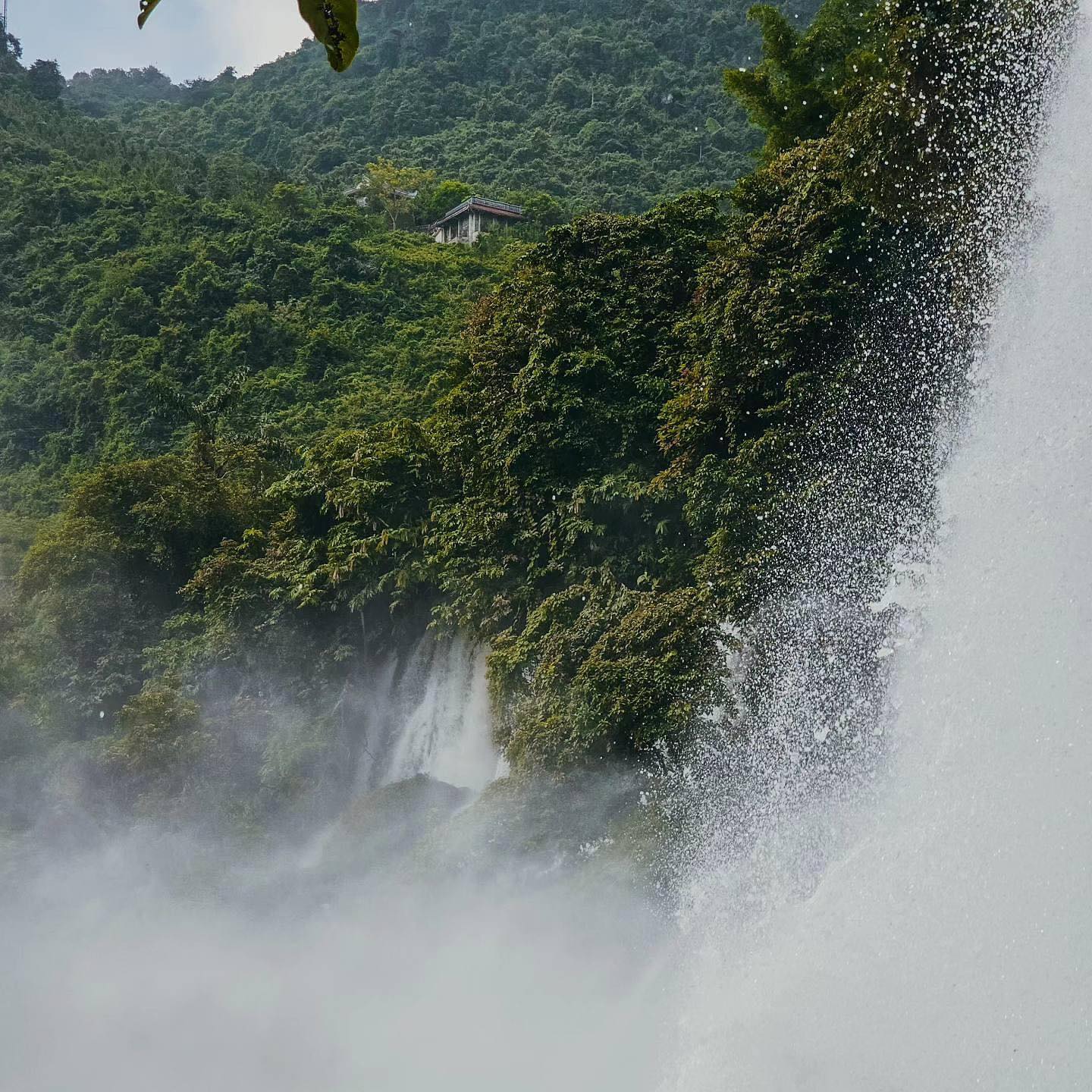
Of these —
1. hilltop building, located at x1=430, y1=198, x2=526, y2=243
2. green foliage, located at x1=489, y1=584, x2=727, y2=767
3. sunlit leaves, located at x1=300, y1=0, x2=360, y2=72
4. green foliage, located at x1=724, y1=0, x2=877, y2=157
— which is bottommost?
sunlit leaves, located at x1=300, y1=0, x2=360, y2=72

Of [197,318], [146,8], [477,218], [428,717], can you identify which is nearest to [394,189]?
[477,218]

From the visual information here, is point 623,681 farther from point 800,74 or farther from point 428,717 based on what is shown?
point 800,74

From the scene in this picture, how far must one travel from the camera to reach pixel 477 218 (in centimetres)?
3772

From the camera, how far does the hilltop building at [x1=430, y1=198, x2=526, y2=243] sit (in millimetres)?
37438

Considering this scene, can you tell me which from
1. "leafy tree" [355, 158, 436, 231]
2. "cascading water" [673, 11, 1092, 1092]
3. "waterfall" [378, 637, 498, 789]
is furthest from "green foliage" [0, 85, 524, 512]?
"cascading water" [673, 11, 1092, 1092]

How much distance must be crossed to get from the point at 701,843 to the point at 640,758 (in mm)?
1133

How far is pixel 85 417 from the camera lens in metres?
27.2

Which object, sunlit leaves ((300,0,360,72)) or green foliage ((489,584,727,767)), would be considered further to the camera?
green foliage ((489,584,727,767))

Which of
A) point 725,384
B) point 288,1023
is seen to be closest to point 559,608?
point 725,384

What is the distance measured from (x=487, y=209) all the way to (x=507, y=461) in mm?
21985

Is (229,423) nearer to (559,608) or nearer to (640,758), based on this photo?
(559,608)

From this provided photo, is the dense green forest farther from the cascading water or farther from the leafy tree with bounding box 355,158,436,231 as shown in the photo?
the leafy tree with bounding box 355,158,436,231

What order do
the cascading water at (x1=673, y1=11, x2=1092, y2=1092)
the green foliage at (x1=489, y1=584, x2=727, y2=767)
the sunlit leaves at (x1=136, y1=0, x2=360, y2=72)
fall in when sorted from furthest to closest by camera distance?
the green foliage at (x1=489, y1=584, x2=727, y2=767)
the cascading water at (x1=673, y1=11, x2=1092, y2=1092)
the sunlit leaves at (x1=136, y1=0, x2=360, y2=72)

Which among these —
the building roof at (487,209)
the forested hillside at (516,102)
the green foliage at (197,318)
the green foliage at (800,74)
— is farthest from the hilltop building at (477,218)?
the green foliage at (800,74)
